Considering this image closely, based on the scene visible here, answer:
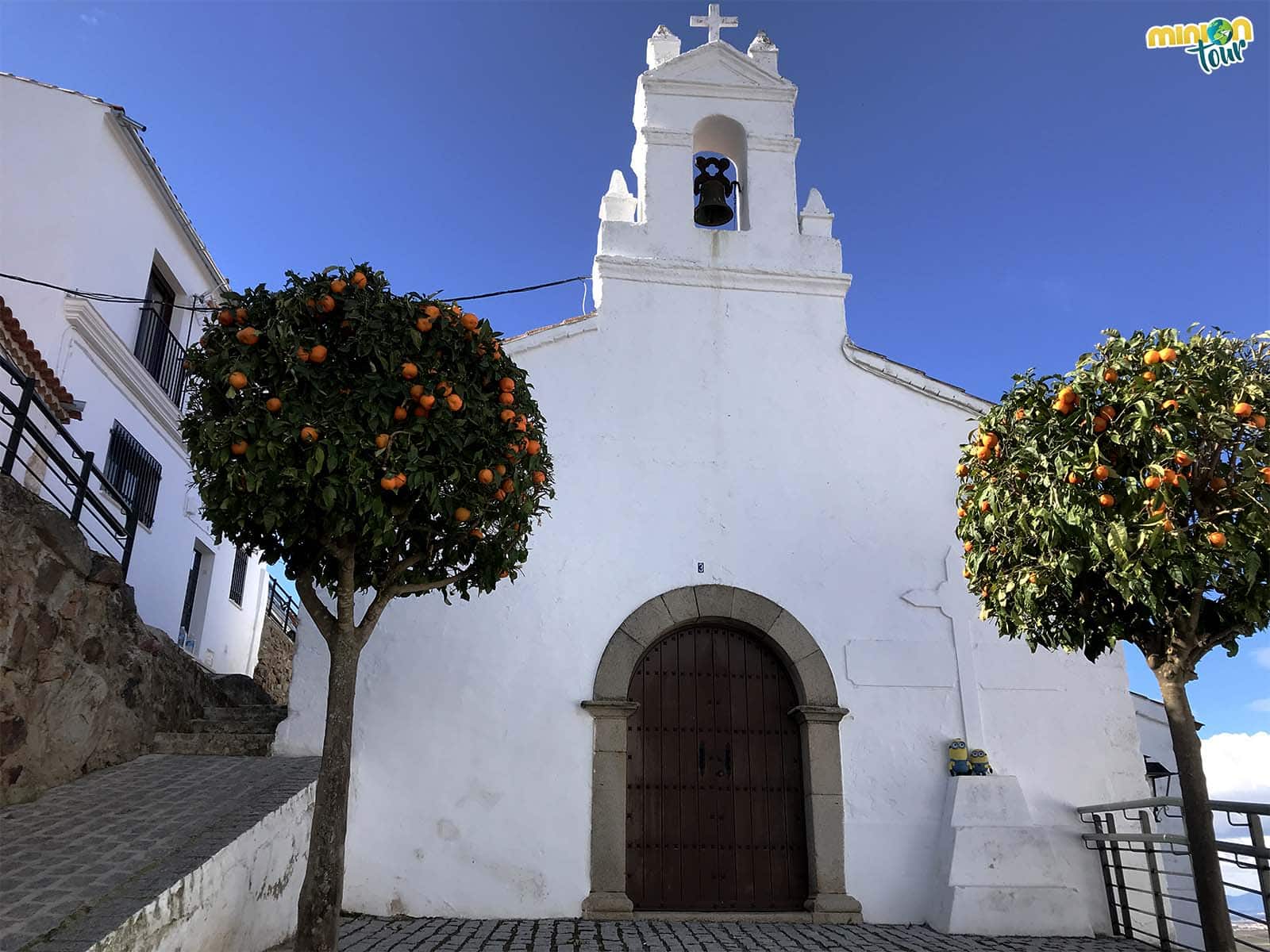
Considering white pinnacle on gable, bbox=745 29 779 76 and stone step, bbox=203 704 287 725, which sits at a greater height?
white pinnacle on gable, bbox=745 29 779 76

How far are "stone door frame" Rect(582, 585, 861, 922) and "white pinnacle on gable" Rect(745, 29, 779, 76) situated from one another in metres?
5.59

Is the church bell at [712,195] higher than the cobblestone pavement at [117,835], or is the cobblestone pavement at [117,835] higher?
the church bell at [712,195]

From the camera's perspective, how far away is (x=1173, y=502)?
4.72 meters

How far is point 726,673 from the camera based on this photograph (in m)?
8.02

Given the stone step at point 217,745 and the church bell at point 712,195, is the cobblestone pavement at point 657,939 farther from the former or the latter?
the church bell at point 712,195

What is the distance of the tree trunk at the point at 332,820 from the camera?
484 cm

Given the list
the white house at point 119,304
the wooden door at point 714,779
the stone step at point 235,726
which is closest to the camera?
the wooden door at point 714,779

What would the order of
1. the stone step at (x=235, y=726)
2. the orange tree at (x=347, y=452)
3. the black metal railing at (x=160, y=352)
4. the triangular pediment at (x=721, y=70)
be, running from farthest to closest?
1. the black metal railing at (x=160, y=352)
2. the triangular pediment at (x=721, y=70)
3. the stone step at (x=235, y=726)
4. the orange tree at (x=347, y=452)

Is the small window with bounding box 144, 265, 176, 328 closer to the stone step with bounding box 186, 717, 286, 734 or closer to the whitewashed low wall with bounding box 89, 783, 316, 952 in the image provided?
the stone step with bounding box 186, 717, 286, 734

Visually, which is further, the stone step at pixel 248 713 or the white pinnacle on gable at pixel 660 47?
the white pinnacle on gable at pixel 660 47

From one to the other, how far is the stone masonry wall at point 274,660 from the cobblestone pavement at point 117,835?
10009 millimetres

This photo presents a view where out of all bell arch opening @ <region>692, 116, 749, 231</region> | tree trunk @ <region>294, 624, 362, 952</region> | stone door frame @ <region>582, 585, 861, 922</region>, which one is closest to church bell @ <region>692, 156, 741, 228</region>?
bell arch opening @ <region>692, 116, 749, 231</region>

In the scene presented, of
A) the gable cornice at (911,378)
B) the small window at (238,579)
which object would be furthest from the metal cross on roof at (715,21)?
the small window at (238,579)

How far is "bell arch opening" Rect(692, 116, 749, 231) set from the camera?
9531 mm
